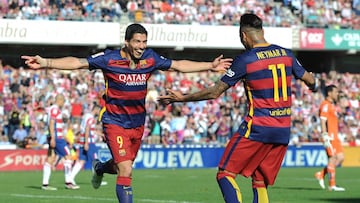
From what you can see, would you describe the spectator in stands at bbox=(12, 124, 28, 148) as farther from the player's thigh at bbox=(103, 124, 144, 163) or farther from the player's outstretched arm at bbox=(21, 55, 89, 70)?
the player's outstretched arm at bbox=(21, 55, 89, 70)

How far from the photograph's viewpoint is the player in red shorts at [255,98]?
34.4ft

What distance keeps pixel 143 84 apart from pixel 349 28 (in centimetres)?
3344

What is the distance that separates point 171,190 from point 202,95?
9.20 m

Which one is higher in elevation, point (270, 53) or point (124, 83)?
point (270, 53)

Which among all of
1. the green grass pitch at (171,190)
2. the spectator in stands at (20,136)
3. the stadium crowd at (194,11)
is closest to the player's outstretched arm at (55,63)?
the green grass pitch at (171,190)

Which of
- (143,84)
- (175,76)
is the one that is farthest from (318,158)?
(143,84)

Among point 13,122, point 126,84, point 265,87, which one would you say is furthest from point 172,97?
point 13,122

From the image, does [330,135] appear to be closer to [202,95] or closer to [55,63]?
[55,63]

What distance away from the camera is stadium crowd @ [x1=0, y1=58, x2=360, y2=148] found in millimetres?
31906

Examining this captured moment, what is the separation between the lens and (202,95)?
35.0 feet

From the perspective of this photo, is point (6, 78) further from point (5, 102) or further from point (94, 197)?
point (94, 197)

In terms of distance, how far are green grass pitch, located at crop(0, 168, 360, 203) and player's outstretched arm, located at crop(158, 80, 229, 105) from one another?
5553 millimetres

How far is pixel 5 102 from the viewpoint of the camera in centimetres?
3281

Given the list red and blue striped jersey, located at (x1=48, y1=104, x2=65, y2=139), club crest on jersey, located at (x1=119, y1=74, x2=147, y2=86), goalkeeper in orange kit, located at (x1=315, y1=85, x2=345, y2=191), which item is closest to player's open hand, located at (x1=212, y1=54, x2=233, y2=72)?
club crest on jersey, located at (x1=119, y1=74, x2=147, y2=86)
